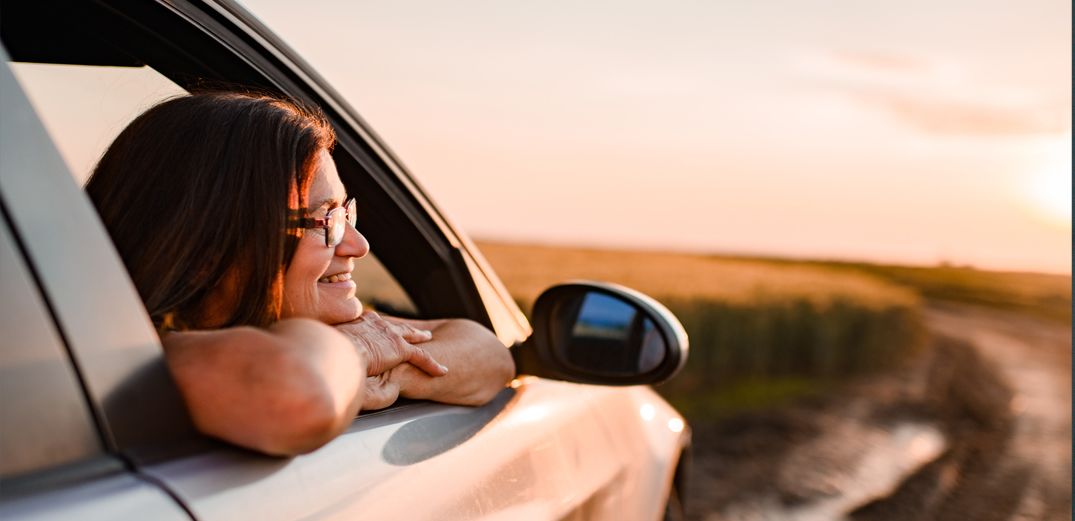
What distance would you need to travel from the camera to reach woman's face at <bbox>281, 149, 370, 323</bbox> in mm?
2131

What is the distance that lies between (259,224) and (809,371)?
19.6 metres

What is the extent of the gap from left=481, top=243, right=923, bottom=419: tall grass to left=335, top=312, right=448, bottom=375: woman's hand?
37.6ft

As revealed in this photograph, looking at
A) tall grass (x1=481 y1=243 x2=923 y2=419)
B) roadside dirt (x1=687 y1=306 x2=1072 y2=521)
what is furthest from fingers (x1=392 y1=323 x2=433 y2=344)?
tall grass (x1=481 y1=243 x2=923 y2=419)

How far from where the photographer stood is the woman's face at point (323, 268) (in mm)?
2131

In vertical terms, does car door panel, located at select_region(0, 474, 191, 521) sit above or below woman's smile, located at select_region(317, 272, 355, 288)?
below

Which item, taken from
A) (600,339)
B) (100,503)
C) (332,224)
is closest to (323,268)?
(332,224)

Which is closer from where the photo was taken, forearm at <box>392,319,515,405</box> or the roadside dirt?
forearm at <box>392,319,515,405</box>

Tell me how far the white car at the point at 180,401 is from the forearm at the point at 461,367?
1.5 inches

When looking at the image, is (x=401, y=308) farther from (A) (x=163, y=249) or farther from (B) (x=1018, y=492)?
(B) (x=1018, y=492)

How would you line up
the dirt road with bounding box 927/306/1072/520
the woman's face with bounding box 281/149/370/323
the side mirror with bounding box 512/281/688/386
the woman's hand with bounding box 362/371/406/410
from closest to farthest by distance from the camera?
1. the woman's hand with bounding box 362/371/406/410
2. the woman's face with bounding box 281/149/370/323
3. the side mirror with bounding box 512/281/688/386
4. the dirt road with bounding box 927/306/1072/520

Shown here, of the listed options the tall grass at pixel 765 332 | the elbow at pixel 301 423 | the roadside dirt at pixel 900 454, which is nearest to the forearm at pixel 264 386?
the elbow at pixel 301 423

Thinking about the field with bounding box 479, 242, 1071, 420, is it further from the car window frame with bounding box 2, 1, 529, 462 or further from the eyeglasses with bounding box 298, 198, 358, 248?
the eyeglasses with bounding box 298, 198, 358, 248

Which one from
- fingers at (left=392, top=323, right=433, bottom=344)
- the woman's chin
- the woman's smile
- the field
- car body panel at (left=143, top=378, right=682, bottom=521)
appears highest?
the woman's smile

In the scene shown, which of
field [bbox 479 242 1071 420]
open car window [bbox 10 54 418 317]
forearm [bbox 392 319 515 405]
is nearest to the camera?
open car window [bbox 10 54 418 317]
